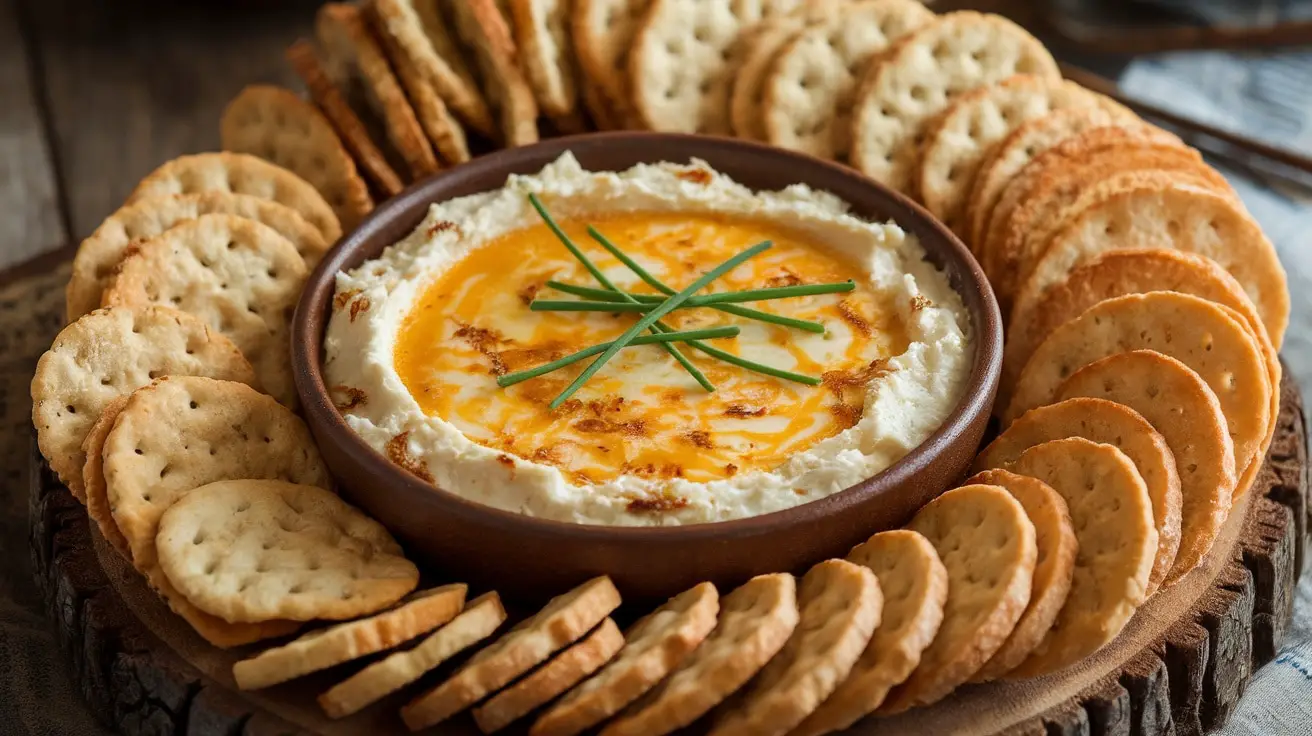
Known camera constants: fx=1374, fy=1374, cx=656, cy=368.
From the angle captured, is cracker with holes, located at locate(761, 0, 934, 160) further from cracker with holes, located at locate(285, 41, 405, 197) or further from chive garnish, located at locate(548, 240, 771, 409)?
cracker with holes, located at locate(285, 41, 405, 197)

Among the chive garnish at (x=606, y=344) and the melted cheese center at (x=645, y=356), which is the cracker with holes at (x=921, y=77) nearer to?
the melted cheese center at (x=645, y=356)

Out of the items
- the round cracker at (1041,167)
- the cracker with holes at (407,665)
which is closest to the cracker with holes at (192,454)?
the cracker with holes at (407,665)

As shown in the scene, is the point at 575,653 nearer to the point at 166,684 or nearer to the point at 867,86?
the point at 166,684

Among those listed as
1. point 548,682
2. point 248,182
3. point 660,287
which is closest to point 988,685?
point 548,682

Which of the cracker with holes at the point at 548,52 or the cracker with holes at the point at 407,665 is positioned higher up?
the cracker with holes at the point at 548,52

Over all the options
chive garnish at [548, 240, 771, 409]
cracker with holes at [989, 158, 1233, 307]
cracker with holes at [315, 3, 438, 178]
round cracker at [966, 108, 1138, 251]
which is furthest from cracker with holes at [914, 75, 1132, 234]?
cracker with holes at [315, 3, 438, 178]

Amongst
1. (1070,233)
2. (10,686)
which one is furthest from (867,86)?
(10,686)
